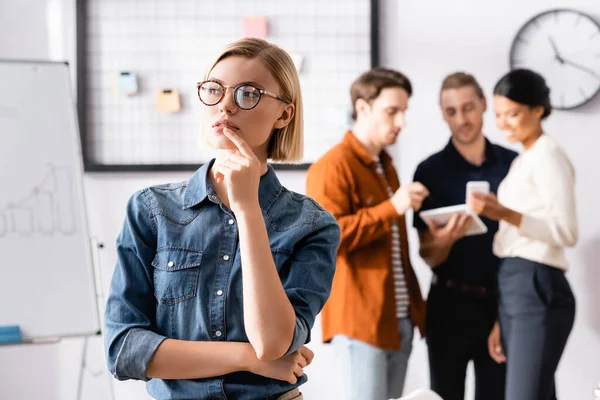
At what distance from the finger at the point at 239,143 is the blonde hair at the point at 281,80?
11cm

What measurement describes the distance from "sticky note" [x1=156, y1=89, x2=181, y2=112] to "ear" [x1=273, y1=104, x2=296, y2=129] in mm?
1982

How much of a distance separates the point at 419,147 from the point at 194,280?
2100 millimetres

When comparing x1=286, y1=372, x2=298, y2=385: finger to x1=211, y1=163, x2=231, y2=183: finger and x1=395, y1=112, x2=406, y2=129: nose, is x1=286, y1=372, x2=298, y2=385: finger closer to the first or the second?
x1=211, y1=163, x2=231, y2=183: finger

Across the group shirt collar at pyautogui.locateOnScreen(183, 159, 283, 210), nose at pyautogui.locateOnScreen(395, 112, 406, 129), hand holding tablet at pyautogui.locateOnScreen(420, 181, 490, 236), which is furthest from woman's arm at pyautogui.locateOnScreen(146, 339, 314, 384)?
hand holding tablet at pyautogui.locateOnScreen(420, 181, 490, 236)

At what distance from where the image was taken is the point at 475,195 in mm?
2695

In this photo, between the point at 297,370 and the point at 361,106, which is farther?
the point at 361,106

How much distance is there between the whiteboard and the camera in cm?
232

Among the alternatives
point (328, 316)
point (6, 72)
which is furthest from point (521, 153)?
point (6, 72)

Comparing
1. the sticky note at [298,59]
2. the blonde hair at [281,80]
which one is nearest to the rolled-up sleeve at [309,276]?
the blonde hair at [281,80]

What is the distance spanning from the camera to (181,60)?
119 inches

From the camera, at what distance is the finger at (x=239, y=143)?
973 mm

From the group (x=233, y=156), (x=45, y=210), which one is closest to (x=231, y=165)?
(x=233, y=156)

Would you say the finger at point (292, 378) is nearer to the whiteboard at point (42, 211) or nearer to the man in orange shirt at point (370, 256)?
the man in orange shirt at point (370, 256)

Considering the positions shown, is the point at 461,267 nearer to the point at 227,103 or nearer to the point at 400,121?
the point at 400,121
